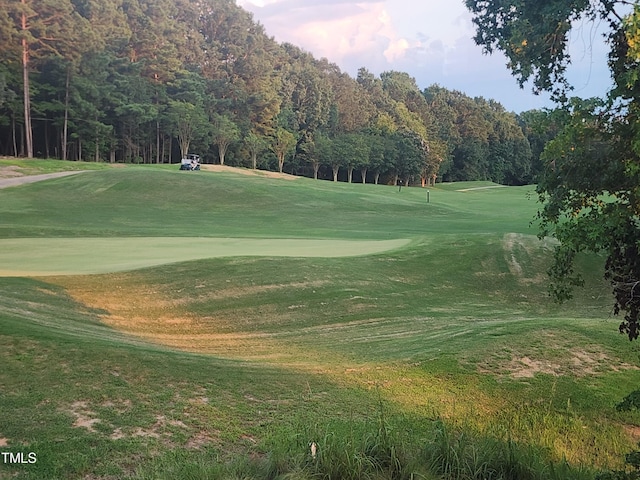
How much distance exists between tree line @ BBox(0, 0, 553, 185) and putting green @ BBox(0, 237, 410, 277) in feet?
138

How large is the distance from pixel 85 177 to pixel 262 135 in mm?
50858

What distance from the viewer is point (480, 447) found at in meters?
5.90

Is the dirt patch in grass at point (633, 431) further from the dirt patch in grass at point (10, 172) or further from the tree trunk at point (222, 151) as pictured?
the tree trunk at point (222, 151)

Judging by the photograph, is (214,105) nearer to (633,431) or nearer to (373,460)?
(633,431)

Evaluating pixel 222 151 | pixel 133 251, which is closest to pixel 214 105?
pixel 222 151

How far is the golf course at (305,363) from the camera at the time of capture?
5.59m

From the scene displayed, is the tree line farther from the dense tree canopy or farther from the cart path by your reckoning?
the dense tree canopy

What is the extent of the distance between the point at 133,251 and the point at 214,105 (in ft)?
230

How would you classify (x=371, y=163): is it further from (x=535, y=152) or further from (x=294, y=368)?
(x=294, y=368)

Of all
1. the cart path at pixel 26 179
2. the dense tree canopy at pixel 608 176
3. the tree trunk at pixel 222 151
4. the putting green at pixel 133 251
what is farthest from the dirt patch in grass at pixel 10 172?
the dense tree canopy at pixel 608 176

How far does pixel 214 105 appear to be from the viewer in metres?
87.2

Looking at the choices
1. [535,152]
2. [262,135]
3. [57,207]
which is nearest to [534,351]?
[57,207]

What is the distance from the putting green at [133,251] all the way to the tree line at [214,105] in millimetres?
42146

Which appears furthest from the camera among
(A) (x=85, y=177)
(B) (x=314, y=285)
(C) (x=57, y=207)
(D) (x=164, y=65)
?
(D) (x=164, y=65)
